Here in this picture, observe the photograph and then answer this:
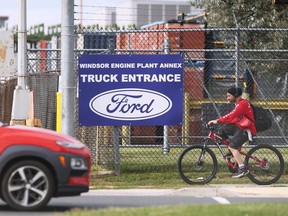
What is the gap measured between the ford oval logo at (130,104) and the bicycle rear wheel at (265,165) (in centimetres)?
175

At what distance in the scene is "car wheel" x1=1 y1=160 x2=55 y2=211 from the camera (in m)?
11.6

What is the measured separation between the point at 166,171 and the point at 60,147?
5602 millimetres

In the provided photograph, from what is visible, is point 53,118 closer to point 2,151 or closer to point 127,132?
point 127,132

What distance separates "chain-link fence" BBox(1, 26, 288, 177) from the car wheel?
4.91 meters

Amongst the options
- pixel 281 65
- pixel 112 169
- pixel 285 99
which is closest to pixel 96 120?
pixel 112 169

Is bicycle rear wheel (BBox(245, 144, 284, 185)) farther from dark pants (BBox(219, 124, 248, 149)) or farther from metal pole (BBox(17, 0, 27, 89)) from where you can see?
metal pole (BBox(17, 0, 27, 89))

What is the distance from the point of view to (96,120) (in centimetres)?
1652

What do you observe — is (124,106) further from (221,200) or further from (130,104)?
(221,200)

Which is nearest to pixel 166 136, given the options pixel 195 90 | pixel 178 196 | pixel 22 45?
pixel 22 45

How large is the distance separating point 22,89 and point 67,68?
1915 millimetres

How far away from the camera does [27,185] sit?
1159 cm

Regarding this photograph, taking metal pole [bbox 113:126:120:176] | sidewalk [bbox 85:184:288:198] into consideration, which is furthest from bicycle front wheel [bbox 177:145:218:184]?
metal pole [bbox 113:126:120:176]

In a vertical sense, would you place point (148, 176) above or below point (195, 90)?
below

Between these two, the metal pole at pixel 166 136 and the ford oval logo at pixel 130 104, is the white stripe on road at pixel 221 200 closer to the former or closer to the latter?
the ford oval logo at pixel 130 104
